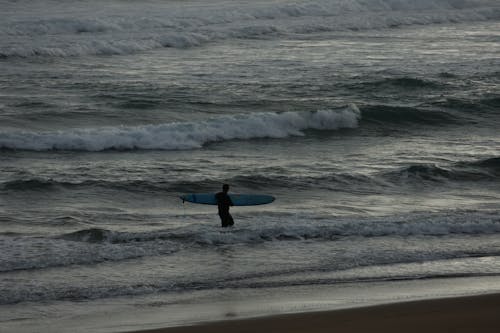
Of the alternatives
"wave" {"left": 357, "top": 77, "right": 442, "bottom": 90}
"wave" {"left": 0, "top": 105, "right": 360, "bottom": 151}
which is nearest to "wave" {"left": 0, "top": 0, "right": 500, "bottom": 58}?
"wave" {"left": 357, "top": 77, "right": 442, "bottom": 90}

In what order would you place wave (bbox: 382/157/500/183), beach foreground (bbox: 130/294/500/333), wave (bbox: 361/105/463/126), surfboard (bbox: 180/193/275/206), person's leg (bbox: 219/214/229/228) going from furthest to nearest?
wave (bbox: 361/105/463/126)
wave (bbox: 382/157/500/183)
surfboard (bbox: 180/193/275/206)
person's leg (bbox: 219/214/229/228)
beach foreground (bbox: 130/294/500/333)

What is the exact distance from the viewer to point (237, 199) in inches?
606

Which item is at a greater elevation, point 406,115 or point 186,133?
point 186,133

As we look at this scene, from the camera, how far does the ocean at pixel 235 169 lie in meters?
11.4

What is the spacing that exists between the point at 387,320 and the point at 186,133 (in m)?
12.5

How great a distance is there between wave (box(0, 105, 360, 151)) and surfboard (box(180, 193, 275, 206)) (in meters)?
5.72

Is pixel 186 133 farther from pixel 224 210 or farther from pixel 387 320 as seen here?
pixel 387 320

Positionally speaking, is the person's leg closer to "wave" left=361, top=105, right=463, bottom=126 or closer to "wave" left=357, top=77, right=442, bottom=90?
"wave" left=361, top=105, right=463, bottom=126

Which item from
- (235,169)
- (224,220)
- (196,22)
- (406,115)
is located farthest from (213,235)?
(196,22)

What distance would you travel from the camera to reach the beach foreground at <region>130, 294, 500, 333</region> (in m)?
9.66

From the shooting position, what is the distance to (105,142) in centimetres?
2086

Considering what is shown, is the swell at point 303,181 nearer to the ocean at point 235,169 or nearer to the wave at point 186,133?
the ocean at point 235,169

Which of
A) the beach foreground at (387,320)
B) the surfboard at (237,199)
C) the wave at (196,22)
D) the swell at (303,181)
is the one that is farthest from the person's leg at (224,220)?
the wave at (196,22)

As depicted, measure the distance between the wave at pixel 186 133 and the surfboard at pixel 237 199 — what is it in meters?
5.72
